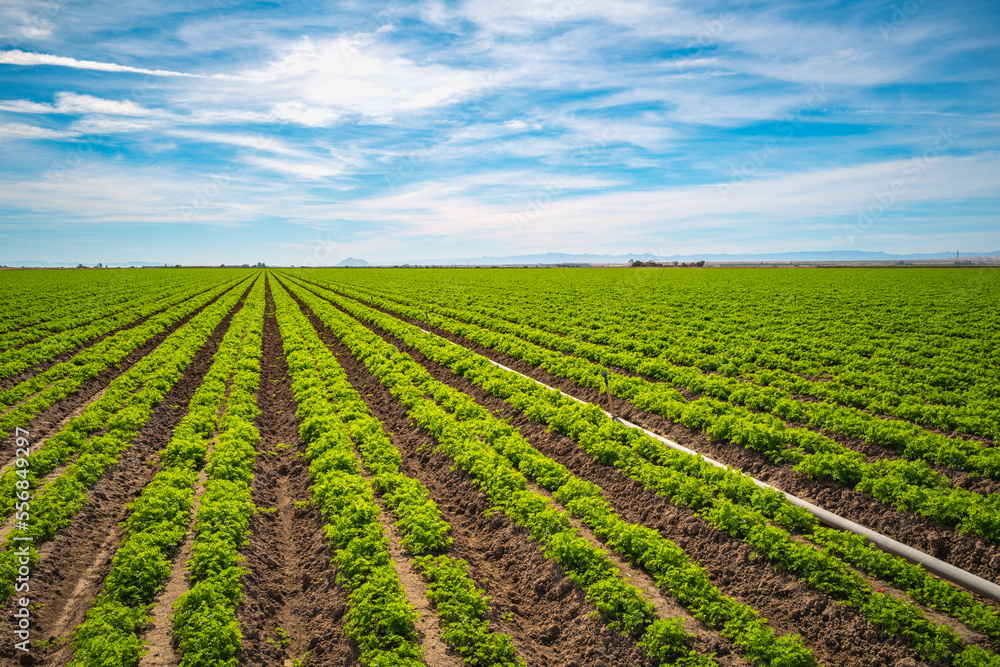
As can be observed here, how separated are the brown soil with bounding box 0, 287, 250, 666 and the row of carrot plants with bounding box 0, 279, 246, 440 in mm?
4507

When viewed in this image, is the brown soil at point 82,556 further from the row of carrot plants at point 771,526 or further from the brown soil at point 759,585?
the brown soil at point 759,585

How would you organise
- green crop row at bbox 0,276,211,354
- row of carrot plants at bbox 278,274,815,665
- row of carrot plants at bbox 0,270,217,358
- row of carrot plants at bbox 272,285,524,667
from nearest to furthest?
row of carrot plants at bbox 278,274,815,665 < row of carrot plants at bbox 272,285,524,667 < row of carrot plants at bbox 0,270,217,358 < green crop row at bbox 0,276,211,354

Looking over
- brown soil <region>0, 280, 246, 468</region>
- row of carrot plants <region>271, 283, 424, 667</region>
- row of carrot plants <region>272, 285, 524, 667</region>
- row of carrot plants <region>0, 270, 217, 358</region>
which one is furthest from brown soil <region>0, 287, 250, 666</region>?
row of carrot plants <region>0, 270, 217, 358</region>

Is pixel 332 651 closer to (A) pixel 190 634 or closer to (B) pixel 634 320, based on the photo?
(A) pixel 190 634

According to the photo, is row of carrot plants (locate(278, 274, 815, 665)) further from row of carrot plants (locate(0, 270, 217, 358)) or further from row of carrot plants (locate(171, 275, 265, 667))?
row of carrot plants (locate(0, 270, 217, 358))

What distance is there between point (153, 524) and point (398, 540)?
4.14 m

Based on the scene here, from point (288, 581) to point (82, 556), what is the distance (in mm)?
3495

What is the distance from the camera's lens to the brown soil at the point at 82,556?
6270 mm

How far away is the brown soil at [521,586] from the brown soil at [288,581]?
2102mm

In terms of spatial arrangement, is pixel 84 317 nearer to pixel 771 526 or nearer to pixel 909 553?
pixel 771 526

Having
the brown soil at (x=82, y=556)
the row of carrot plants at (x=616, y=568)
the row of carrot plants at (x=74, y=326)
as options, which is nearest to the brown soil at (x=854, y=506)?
the row of carrot plants at (x=616, y=568)

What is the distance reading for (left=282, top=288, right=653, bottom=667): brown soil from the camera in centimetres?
618

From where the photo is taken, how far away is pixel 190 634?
5.90 m

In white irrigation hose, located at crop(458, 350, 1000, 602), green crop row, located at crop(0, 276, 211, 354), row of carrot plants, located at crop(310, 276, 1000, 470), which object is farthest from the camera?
green crop row, located at crop(0, 276, 211, 354)
